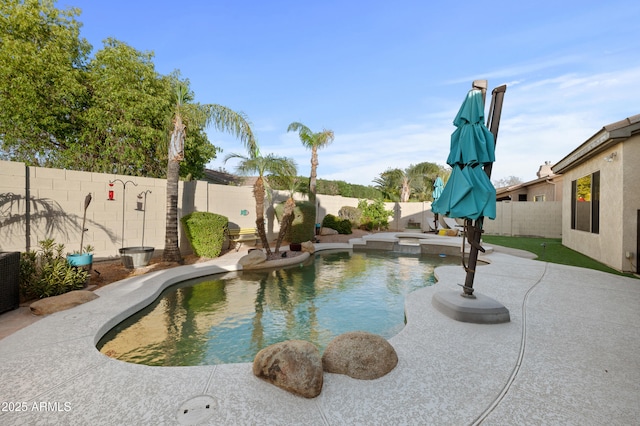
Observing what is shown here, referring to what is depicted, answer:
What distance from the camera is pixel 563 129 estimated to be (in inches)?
452

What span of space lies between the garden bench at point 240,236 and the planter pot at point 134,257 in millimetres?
3999

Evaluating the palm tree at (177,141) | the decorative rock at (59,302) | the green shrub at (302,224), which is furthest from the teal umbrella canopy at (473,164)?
the green shrub at (302,224)

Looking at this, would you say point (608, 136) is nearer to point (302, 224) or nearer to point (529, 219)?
point (302, 224)

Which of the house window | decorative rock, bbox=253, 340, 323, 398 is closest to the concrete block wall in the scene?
the house window

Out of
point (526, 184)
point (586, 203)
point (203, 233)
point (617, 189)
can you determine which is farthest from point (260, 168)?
point (526, 184)

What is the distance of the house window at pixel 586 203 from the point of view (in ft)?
31.5

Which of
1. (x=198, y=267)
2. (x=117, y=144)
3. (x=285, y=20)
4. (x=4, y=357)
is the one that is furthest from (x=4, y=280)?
(x=117, y=144)

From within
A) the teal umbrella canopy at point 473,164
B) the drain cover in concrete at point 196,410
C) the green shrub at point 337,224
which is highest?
the teal umbrella canopy at point 473,164

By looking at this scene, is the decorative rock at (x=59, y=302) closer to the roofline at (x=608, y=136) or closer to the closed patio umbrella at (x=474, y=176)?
the closed patio umbrella at (x=474, y=176)

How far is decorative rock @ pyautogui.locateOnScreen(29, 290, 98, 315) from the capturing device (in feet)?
15.2

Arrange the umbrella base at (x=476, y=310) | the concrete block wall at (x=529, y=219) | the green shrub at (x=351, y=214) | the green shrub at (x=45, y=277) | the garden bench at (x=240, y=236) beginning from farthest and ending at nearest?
the green shrub at (x=351, y=214)
the concrete block wall at (x=529, y=219)
the garden bench at (x=240, y=236)
the green shrub at (x=45, y=277)
the umbrella base at (x=476, y=310)

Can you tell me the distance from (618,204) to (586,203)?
12.0 feet

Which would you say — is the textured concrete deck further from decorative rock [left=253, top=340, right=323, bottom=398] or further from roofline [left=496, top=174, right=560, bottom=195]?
roofline [left=496, top=174, right=560, bottom=195]

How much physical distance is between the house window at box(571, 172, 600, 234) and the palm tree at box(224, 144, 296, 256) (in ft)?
34.3
